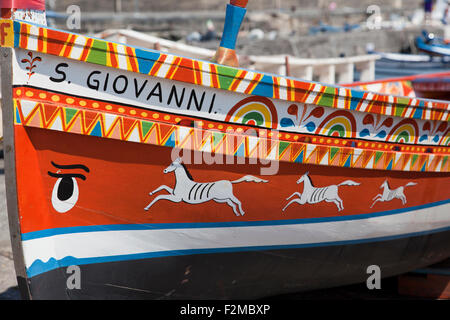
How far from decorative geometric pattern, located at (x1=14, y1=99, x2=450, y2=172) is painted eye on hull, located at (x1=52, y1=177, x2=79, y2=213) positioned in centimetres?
30

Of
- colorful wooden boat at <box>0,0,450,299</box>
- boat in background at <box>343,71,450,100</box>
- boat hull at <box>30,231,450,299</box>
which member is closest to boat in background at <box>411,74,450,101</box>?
boat in background at <box>343,71,450,100</box>

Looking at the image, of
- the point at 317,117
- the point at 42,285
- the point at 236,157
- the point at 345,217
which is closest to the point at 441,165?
the point at 345,217

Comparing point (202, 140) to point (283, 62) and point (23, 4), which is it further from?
point (283, 62)

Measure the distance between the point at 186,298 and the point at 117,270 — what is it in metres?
0.55

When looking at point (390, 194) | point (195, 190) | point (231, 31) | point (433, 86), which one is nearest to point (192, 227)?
point (195, 190)

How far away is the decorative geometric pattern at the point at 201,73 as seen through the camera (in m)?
2.73

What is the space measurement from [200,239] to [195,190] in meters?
0.35

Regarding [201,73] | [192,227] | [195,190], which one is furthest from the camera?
[192,227]

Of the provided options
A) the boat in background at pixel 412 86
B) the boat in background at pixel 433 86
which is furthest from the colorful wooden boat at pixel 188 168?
the boat in background at pixel 412 86

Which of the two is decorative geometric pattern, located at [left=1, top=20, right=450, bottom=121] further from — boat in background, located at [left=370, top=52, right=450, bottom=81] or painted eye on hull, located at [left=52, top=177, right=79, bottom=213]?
boat in background, located at [left=370, top=52, right=450, bottom=81]

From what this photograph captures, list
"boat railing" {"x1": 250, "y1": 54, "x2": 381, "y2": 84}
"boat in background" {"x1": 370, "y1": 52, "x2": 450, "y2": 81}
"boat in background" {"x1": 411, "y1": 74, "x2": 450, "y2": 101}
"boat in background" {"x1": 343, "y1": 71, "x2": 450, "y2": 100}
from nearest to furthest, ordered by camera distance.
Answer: "boat in background" {"x1": 411, "y1": 74, "x2": 450, "y2": 101} < "boat in background" {"x1": 343, "y1": 71, "x2": 450, "y2": 100} < "boat railing" {"x1": 250, "y1": 54, "x2": 381, "y2": 84} < "boat in background" {"x1": 370, "y1": 52, "x2": 450, "y2": 81}

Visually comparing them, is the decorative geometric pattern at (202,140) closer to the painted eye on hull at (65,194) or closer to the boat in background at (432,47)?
the painted eye on hull at (65,194)

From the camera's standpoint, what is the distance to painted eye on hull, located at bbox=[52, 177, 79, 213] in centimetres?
302

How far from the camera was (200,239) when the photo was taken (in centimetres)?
347
